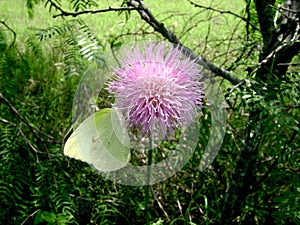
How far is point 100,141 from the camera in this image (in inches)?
39.1

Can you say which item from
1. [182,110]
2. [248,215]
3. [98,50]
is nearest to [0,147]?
[98,50]

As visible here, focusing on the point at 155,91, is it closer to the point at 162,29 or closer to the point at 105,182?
the point at 162,29

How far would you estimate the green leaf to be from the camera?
3.07 feet

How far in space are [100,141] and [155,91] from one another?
0.26 meters

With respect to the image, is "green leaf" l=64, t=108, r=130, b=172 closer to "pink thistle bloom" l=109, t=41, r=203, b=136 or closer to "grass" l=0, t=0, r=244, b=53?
"pink thistle bloom" l=109, t=41, r=203, b=136

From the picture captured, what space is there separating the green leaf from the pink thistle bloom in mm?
100

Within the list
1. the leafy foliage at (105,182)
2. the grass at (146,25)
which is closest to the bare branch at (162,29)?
the leafy foliage at (105,182)

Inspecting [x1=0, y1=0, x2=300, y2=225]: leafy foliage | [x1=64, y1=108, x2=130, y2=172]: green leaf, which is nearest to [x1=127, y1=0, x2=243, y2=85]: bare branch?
[x1=0, y1=0, x2=300, y2=225]: leafy foliage

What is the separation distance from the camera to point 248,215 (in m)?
1.60

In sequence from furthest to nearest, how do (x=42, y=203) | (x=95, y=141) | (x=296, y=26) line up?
1. (x=42, y=203)
2. (x=296, y=26)
3. (x=95, y=141)

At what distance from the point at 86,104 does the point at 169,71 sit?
983 millimetres

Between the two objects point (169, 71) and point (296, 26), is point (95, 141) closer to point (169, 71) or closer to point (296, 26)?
point (169, 71)

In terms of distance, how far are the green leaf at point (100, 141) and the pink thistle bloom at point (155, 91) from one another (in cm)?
10

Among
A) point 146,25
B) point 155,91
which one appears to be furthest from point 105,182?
point 146,25
